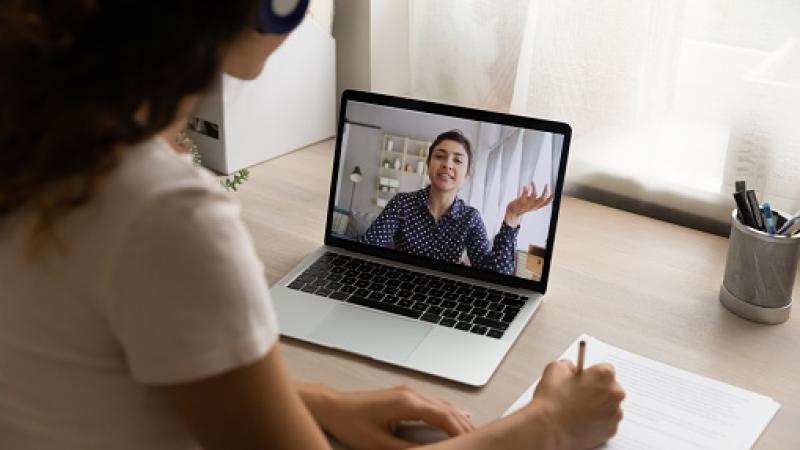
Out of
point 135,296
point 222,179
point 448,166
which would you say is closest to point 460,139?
point 448,166

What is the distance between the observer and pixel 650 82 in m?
1.34

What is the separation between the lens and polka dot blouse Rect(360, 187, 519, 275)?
1.16m

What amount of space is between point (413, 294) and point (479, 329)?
11 cm

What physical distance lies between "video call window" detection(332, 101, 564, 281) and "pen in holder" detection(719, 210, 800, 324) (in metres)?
0.24

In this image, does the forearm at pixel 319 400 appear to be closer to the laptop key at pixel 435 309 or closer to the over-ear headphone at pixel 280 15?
the laptop key at pixel 435 309

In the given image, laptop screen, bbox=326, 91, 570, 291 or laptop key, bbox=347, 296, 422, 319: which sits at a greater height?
laptop screen, bbox=326, 91, 570, 291

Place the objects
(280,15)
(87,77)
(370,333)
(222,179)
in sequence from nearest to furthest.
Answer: (87,77)
(280,15)
(370,333)
(222,179)

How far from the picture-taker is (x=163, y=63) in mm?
564

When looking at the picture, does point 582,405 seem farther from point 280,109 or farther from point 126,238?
point 280,109

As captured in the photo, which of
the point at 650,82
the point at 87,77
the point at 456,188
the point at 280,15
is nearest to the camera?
the point at 87,77

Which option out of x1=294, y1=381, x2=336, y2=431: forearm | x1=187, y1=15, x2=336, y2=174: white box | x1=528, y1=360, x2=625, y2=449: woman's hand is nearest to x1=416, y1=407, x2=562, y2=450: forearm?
x1=528, y1=360, x2=625, y2=449: woman's hand

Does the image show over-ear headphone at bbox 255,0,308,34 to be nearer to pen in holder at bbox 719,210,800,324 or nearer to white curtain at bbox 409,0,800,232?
white curtain at bbox 409,0,800,232

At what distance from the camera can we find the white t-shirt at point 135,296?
22.1 inches

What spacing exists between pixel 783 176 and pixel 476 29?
1.77 ft
